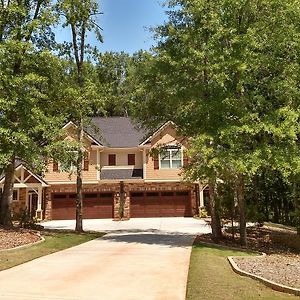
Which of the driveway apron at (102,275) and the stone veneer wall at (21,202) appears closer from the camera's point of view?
the driveway apron at (102,275)

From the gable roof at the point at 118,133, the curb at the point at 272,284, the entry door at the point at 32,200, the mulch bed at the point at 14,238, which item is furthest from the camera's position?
the gable roof at the point at 118,133

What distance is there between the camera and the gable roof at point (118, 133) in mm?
34188

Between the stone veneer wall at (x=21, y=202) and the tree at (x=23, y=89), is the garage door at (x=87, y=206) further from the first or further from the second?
the tree at (x=23, y=89)

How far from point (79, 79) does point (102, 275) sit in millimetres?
13636

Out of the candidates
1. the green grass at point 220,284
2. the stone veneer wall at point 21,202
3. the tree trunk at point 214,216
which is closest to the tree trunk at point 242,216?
the tree trunk at point 214,216

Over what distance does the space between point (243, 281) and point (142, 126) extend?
1090cm

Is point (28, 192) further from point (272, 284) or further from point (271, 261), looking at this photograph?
point (272, 284)

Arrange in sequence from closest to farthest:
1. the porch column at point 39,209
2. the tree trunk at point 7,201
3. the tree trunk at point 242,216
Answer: the tree trunk at point 242,216 < the tree trunk at point 7,201 < the porch column at point 39,209

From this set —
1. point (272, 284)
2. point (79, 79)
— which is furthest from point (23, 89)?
point (272, 284)

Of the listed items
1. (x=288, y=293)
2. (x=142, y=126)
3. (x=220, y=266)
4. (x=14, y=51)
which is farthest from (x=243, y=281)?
(x=14, y=51)

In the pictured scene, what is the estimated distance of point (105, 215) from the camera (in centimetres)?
3297

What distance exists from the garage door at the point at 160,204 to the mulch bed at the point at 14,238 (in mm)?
16434

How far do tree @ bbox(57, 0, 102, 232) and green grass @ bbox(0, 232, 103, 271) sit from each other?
12.7ft

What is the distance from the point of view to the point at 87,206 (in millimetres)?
33094
